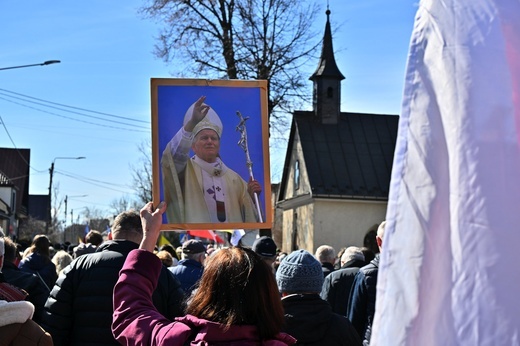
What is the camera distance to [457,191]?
1.79 m

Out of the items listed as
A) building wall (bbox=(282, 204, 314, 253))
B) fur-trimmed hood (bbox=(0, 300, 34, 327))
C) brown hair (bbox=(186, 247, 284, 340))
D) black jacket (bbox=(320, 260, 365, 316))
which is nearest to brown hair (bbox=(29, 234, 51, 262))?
black jacket (bbox=(320, 260, 365, 316))

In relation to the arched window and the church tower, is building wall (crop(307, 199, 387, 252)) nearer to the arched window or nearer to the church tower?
the church tower

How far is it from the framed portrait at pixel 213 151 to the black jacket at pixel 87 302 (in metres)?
0.48

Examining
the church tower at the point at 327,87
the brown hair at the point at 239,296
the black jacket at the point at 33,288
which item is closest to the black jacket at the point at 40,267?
the black jacket at the point at 33,288

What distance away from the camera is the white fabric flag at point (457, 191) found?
1719mm

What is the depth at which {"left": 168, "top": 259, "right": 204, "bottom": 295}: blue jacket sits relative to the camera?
769 cm

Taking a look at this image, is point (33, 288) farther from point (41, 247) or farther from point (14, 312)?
point (41, 247)

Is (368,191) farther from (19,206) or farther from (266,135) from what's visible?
(266,135)

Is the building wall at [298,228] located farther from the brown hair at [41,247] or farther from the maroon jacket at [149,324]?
the maroon jacket at [149,324]

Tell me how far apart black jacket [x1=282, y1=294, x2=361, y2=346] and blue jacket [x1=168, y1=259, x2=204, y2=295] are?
336 centimetres

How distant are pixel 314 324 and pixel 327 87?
1881 inches

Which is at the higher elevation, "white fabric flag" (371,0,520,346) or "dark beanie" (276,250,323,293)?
"white fabric flag" (371,0,520,346)

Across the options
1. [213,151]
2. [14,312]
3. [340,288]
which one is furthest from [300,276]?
[340,288]

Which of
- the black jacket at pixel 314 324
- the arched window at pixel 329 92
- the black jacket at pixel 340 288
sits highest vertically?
the arched window at pixel 329 92
